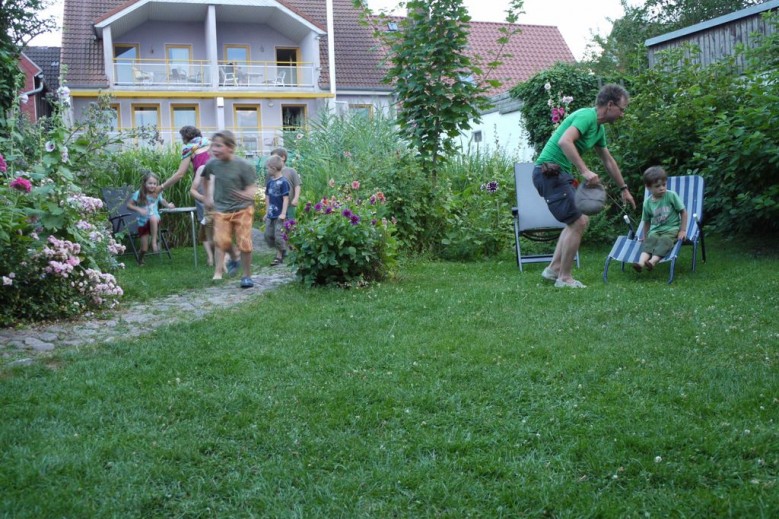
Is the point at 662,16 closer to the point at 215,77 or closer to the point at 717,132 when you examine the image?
the point at 215,77

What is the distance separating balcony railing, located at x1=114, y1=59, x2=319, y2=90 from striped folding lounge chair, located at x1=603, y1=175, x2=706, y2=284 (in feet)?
68.7

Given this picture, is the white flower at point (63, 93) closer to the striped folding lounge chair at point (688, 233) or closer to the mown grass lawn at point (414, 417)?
the mown grass lawn at point (414, 417)

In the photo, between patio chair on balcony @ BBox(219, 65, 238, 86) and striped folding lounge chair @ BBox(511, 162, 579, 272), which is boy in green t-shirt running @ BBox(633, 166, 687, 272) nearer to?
striped folding lounge chair @ BBox(511, 162, 579, 272)

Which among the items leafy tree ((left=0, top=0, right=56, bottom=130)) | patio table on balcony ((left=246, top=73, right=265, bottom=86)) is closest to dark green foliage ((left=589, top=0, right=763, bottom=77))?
patio table on balcony ((left=246, top=73, right=265, bottom=86))

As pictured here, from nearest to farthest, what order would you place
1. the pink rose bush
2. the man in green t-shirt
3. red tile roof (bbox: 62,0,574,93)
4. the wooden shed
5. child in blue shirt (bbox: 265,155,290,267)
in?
the pink rose bush < the man in green t-shirt < child in blue shirt (bbox: 265,155,290,267) < the wooden shed < red tile roof (bbox: 62,0,574,93)

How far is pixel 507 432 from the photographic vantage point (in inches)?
124

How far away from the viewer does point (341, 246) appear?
6.83 m

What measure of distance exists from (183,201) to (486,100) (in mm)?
5203

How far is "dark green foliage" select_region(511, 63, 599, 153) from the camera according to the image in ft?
53.0

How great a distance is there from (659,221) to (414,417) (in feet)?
16.2

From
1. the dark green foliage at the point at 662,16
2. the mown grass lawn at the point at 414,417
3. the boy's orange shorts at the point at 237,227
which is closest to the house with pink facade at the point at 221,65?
the dark green foliage at the point at 662,16

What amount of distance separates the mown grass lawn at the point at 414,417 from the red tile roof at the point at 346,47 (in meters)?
21.1

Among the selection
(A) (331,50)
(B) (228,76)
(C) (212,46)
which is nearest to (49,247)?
(A) (331,50)

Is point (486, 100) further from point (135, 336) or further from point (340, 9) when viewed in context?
point (340, 9)
